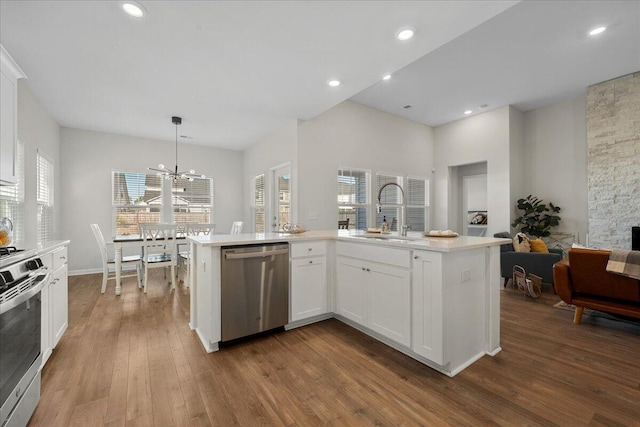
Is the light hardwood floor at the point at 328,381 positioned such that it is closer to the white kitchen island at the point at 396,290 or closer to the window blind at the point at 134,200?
the white kitchen island at the point at 396,290

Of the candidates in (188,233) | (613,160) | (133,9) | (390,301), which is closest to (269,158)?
(188,233)

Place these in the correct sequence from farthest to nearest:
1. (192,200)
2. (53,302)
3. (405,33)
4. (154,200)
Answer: (192,200) < (154,200) < (405,33) < (53,302)

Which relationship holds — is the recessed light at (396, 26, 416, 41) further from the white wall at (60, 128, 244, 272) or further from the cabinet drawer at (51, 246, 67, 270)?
the white wall at (60, 128, 244, 272)

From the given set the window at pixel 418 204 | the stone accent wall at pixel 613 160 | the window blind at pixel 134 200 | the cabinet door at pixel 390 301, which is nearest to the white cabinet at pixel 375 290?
the cabinet door at pixel 390 301

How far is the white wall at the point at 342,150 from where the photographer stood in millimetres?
4727

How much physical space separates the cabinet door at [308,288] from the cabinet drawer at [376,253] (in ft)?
0.97

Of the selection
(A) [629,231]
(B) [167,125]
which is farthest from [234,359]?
(A) [629,231]

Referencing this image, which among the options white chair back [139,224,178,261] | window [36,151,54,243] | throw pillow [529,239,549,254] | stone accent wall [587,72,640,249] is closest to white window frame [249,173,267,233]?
white chair back [139,224,178,261]

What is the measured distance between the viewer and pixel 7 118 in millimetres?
2061

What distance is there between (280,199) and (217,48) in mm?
3082

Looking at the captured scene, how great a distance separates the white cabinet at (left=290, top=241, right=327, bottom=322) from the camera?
277cm

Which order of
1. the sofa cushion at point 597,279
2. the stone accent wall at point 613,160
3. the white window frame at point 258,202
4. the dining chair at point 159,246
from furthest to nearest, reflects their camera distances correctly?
the white window frame at point 258,202 → the stone accent wall at point 613,160 → the dining chair at point 159,246 → the sofa cushion at point 597,279

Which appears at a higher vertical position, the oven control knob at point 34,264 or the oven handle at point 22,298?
the oven control knob at point 34,264

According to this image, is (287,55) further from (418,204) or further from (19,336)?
(418,204)
